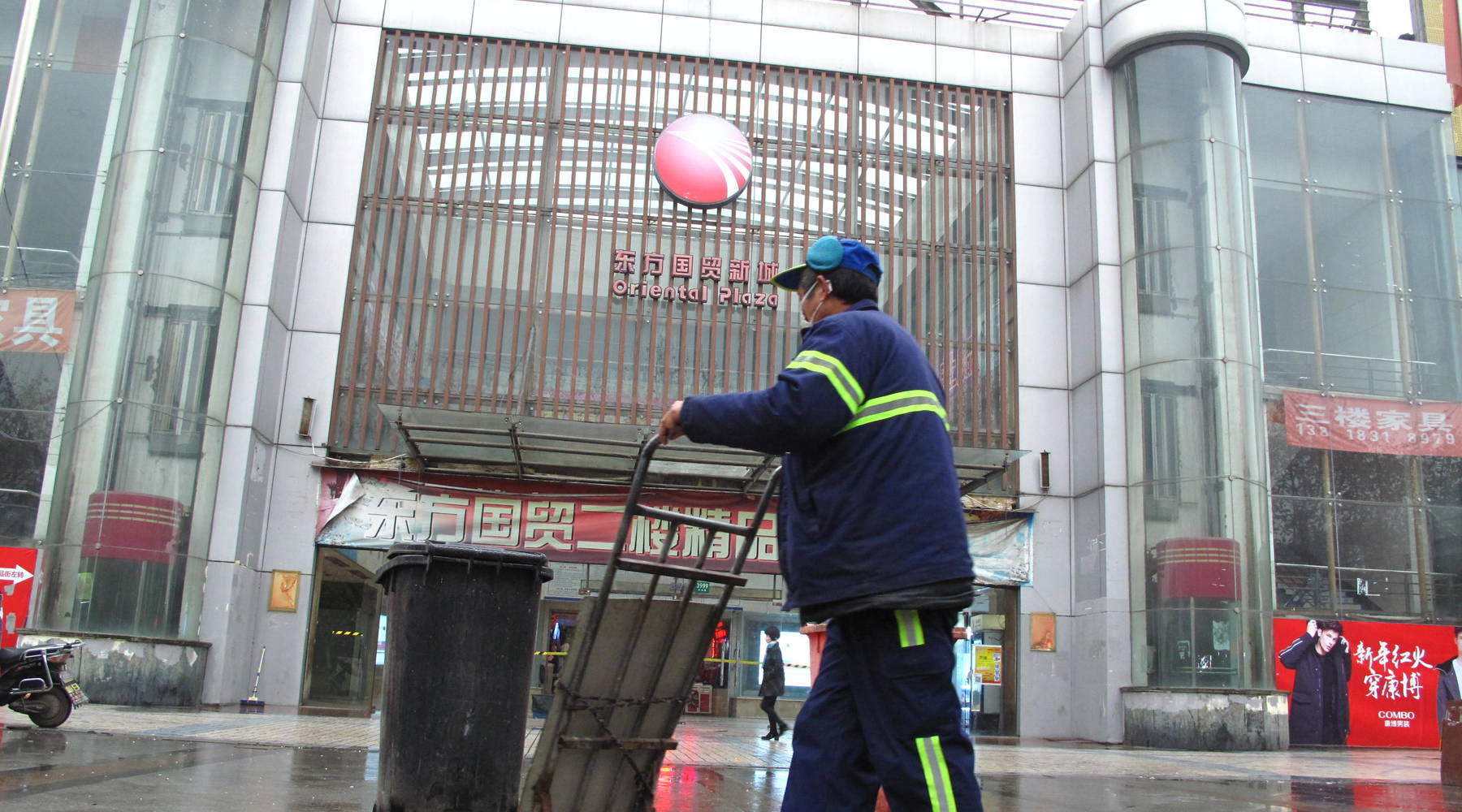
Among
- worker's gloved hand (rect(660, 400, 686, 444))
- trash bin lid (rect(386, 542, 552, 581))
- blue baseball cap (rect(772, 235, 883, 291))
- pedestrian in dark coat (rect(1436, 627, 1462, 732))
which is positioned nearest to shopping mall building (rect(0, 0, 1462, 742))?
pedestrian in dark coat (rect(1436, 627, 1462, 732))

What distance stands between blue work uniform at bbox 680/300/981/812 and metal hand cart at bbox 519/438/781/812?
52 centimetres

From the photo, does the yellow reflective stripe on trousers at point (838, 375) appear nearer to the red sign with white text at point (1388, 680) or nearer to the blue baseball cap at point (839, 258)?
the blue baseball cap at point (839, 258)

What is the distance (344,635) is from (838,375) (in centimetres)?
1491

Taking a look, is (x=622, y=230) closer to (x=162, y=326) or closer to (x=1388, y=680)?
(x=162, y=326)

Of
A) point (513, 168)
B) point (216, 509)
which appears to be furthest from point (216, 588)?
point (513, 168)

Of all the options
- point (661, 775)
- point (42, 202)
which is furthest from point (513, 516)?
point (661, 775)

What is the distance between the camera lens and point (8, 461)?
13938mm

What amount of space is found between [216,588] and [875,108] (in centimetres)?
1139

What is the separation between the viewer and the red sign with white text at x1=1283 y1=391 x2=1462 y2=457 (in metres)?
16.3

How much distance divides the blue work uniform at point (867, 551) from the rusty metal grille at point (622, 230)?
12603mm

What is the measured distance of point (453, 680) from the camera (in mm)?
5055

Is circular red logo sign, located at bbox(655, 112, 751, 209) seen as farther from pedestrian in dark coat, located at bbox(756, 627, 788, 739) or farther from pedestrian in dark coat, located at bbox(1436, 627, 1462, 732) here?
pedestrian in dark coat, located at bbox(1436, 627, 1462, 732)

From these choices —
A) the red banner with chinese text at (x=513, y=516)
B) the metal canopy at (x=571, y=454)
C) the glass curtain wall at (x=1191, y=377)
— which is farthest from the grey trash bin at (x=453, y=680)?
the glass curtain wall at (x=1191, y=377)

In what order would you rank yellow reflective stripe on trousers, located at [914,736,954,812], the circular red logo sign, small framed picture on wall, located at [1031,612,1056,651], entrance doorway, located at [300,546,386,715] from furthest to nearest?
the circular red logo sign → small framed picture on wall, located at [1031,612,1056,651] → entrance doorway, located at [300,546,386,715] → yellow reflective stripe on trousers, located at [914,736,954,812]
